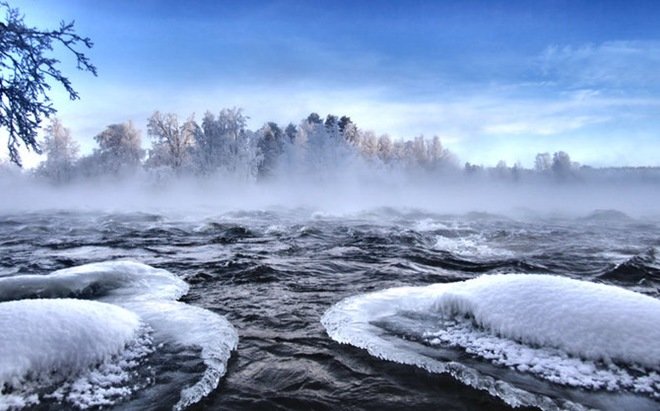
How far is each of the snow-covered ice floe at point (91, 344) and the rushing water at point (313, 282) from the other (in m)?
0.09

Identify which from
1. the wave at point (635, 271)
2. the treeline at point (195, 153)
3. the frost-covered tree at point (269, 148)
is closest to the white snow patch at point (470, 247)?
the wave at point (635, 271)

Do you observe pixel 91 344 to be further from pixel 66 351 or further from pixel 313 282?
pixel 313 282

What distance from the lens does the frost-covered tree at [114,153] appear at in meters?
49.3

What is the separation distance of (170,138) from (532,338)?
4976 centimetres

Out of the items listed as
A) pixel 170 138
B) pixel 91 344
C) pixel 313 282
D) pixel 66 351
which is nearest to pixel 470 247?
pixel 313 282

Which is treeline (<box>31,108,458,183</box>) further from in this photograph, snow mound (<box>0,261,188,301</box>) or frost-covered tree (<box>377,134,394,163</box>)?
snow mound (<box>0,261,188,301</box>)

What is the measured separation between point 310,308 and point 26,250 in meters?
7.61

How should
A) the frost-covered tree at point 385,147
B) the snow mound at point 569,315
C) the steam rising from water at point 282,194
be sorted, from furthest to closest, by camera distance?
the frost-covered tree at point 385,147 → the steam rising from water at point 282,194 → the snow mound at point 569,315

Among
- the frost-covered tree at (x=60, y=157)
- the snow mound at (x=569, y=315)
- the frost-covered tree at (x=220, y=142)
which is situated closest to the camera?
the snow mound at (x=569, y=315)

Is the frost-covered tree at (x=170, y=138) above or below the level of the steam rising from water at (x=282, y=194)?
above

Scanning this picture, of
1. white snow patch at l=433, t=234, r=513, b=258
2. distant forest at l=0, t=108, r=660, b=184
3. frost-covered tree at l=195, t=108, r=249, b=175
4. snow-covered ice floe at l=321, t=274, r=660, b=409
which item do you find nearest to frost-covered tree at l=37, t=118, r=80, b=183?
distant forest at l=0, t=108, r=660, b=184

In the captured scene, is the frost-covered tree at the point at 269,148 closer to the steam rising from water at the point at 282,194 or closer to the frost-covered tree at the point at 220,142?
the steam rising from water at the point at 282,194

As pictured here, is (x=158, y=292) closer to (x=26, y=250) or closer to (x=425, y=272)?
(x=425, y=272)

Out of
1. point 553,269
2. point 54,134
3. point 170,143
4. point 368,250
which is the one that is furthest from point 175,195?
point 553,269
